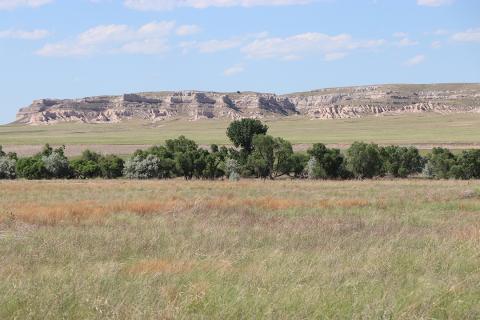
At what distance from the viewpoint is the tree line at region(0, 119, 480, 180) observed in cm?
5771

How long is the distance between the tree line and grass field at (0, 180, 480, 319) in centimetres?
4318

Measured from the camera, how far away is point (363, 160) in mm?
58344

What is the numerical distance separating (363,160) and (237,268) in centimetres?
5159

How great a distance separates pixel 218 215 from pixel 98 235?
513 centimetres

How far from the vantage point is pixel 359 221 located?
48.5 feet

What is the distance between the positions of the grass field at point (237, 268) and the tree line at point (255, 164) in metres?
43.2

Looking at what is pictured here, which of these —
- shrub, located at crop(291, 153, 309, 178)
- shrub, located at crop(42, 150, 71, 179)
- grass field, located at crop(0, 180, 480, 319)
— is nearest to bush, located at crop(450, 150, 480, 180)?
shrub, located at crop(291, 153, 309, 178)

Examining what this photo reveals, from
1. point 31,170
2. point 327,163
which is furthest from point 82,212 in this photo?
point 327,163

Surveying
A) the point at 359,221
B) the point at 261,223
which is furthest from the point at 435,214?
the point at 261,223

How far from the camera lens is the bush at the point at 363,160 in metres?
58.0

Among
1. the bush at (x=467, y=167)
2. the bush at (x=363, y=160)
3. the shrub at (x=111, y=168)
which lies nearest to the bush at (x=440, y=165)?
the bush at (x=467, y=167)

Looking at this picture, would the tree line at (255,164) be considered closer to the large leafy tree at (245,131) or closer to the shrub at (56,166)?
the shrub at (56,166)

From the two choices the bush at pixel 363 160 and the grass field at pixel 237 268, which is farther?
the bush at pixel 363 160

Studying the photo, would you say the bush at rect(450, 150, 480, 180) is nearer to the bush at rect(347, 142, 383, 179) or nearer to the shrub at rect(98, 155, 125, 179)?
the bush at rect(347, 142, 383, 179)
